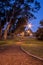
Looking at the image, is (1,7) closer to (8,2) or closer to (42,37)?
(8,2)

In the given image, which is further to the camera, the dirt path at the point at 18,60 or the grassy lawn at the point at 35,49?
the grassy lawn at the point at 35,49

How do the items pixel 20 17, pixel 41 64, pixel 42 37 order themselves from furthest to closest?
pixel 20 17
pixel 42 37
pixel 41 64

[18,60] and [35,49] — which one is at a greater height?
[18,60]

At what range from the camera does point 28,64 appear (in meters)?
12.1

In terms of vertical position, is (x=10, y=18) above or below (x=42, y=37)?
above

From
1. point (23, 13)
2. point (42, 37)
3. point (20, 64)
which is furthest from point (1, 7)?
point (20, 64)

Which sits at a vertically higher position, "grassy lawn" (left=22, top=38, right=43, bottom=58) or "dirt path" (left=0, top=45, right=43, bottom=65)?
"dirt path" (left=0, top=45, right=43, bottom=65)

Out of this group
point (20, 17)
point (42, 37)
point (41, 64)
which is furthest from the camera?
point (20, 17)

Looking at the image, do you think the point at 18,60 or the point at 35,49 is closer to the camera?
the point at 18,60

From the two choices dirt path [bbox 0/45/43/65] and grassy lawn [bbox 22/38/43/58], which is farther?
grassy lawn [bbox 22/38/43/58]

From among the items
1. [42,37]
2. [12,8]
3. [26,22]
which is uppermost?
[12,8]

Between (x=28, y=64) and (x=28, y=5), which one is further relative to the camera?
(x=28, y=5)

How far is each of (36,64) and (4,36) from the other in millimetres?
44160

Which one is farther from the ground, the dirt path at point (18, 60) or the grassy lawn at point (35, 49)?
the dirt path at point (18, 60)
